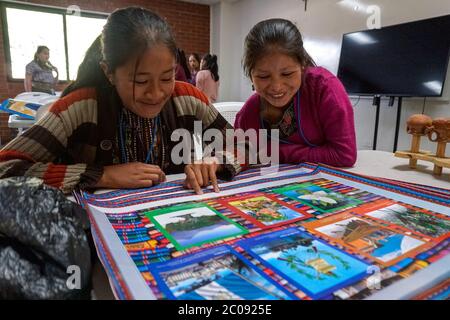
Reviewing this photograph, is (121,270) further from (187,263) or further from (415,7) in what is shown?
(415,7)

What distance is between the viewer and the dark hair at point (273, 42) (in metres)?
0.86

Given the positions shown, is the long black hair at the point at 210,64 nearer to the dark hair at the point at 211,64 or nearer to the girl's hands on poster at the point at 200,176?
the dark hair at the point at 211,64

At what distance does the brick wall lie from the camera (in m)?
4.41

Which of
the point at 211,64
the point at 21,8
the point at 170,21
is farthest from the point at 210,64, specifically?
the point at 21,8

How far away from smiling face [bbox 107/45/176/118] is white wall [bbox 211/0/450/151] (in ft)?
9.15

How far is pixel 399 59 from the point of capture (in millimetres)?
2795

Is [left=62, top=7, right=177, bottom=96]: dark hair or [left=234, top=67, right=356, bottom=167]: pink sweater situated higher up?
[left=62, top=7, right=177, bottom=96]: dark hair

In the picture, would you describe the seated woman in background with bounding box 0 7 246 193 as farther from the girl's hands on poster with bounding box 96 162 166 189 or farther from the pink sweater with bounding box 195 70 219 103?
the pink sweater with bounding box 195 70 219 103

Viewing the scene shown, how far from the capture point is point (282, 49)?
85 cm

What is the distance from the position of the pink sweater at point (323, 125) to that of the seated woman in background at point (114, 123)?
0.25 m

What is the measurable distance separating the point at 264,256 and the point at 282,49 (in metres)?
0.63

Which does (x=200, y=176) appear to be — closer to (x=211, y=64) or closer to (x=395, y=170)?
(x=395, y=170)

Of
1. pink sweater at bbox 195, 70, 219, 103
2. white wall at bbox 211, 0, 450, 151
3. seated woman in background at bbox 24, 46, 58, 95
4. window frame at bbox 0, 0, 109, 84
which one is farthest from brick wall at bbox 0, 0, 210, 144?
pink sweater at bbox 195, 70, 219, 103

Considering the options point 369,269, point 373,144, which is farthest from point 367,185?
point 373,144
